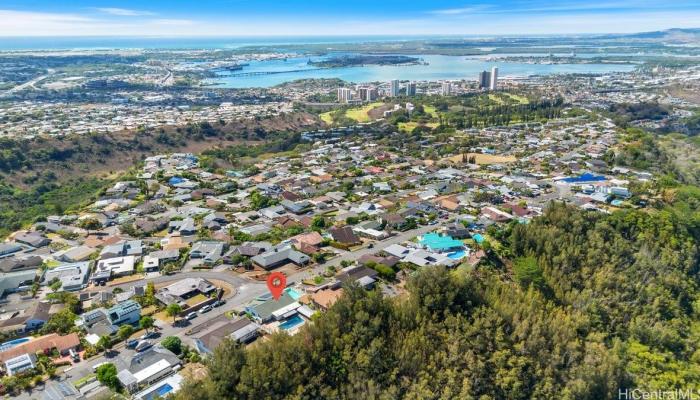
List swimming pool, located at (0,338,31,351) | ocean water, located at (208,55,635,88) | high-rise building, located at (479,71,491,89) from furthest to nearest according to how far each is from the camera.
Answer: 1. ocean water, located at (208,55,635,88)
2. high-rise building, located at (479,71,491,89)
3. swimming pool, located at (0,338,31,351)

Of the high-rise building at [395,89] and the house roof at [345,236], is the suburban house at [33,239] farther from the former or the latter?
the high-rise building at [395,89]

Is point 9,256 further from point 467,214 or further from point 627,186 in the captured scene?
point 627,186

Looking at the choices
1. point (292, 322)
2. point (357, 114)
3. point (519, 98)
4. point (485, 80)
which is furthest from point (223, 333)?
point (485, 80)

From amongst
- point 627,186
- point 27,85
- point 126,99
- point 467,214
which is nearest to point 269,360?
point 467,214

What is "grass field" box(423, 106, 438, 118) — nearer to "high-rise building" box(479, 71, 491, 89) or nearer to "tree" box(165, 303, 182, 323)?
"high-rise building" box(479, 71, 491, 89)

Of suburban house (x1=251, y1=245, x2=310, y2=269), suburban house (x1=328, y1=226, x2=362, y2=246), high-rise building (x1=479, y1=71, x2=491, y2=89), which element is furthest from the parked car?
high-rise building (x1=479, y1=71, x2=491, y2=89)

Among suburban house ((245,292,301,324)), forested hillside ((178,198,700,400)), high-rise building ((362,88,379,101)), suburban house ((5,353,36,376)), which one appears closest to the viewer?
forested hillside ((178,198,700,400))

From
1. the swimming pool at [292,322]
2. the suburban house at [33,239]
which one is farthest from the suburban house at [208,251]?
the suburban house at [33,239]
